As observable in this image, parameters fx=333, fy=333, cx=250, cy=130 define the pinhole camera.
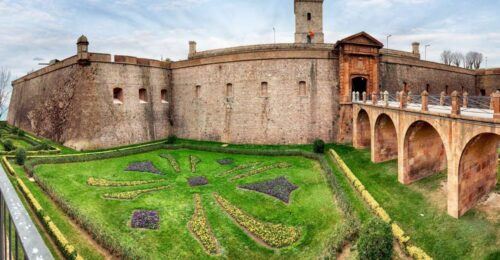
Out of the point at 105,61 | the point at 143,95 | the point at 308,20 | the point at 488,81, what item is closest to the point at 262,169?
the point at 143,95

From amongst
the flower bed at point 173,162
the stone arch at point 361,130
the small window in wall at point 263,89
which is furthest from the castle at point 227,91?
the flower bed at point 173,162

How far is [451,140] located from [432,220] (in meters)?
3.03

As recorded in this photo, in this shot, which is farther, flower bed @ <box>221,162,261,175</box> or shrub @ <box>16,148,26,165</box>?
flower bed @ <box>221,162,261,175</box>

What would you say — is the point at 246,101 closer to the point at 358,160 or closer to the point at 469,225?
the point at 358,160

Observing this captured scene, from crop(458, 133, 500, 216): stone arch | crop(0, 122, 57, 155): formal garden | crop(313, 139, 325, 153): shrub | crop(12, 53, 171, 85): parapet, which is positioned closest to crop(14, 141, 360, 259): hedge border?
crop(313, 139, 325, 153): shrub

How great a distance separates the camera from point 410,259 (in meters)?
10.5

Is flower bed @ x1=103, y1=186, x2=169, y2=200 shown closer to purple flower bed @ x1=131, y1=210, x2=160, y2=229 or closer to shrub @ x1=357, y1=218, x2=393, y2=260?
purple flower bed @ x1=131, y1=210, x2=160, y2=229

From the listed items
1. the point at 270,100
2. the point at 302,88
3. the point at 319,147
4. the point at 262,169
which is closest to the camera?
the point at 262,169

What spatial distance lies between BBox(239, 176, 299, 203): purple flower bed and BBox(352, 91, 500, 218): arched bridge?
5562 mm

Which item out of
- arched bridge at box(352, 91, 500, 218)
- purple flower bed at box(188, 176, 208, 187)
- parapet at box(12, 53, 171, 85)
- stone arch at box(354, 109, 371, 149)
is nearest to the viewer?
arched bridge at box(352, 91, 500, 218)

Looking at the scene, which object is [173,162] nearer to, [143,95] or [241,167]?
[241,167]

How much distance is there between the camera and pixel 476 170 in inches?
498

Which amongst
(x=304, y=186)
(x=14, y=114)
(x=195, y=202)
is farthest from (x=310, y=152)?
(x=14, y=114)

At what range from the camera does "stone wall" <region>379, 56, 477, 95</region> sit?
27.7 meters
